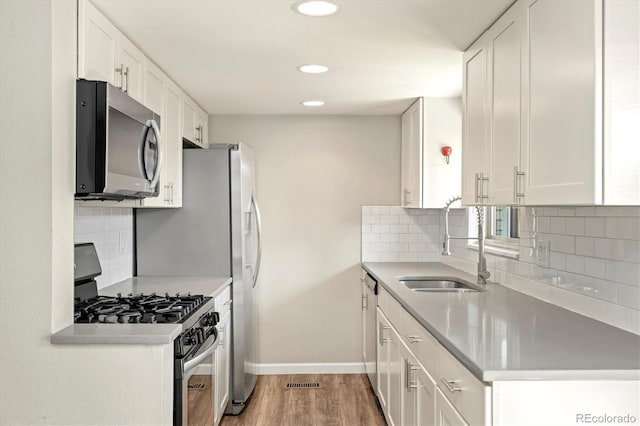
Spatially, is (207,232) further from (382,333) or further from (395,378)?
(395,378)

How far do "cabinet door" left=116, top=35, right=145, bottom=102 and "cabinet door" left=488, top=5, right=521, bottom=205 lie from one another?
173 cm

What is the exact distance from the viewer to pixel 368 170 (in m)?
5.25

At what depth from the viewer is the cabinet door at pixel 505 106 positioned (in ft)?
7.86

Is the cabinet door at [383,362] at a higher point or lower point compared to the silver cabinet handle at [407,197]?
lower

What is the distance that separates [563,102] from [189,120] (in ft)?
9.97

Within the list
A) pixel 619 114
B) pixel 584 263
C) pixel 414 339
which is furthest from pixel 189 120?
pixel 619 114

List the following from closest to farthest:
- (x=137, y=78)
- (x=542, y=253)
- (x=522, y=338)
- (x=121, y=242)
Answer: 1. (x=522, y=338)
2. (x=542, y=253)
3. (x=137, y=78)
4. (x=121, y=242)

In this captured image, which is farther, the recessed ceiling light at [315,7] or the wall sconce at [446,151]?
the wall sconce at [446,151]

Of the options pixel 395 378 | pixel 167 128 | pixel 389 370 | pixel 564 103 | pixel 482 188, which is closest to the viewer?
pixel 564 103

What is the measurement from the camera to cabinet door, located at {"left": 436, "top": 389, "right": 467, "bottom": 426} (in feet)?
6.44

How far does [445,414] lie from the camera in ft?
7.05

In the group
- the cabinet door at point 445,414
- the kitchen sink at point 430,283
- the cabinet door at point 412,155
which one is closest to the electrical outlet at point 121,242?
the kitchen sink at point 430,283

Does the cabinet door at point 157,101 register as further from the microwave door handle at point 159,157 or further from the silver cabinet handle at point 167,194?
the microwave door handle at point 159,157

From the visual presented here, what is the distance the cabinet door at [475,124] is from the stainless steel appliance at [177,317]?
149 centimetres
